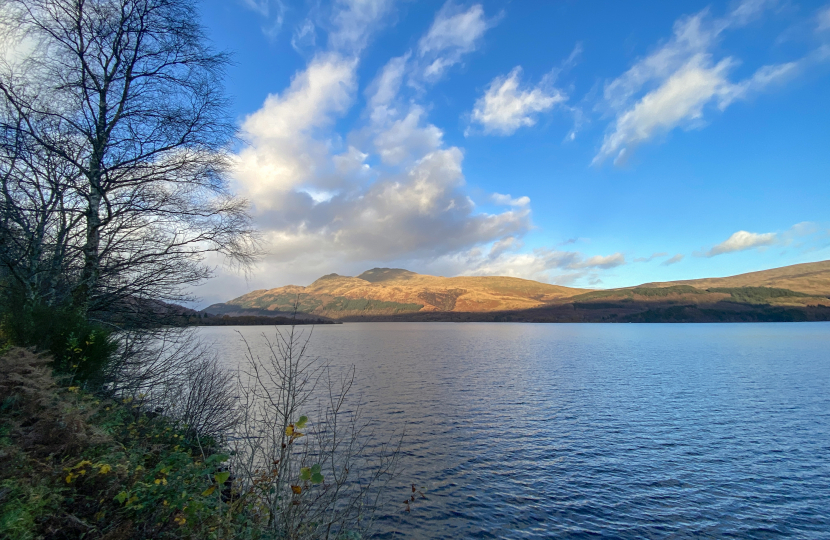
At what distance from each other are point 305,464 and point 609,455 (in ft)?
43.5

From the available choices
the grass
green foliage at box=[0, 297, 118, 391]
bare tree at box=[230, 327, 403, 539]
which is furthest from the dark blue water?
green foliage at box=[0, 297, 118, 391]

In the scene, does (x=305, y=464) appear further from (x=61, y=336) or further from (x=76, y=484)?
(x=76, y=484)

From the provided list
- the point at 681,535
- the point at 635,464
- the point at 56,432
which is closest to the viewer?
the point at 56,432

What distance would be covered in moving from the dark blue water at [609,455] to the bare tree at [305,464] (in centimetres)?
143

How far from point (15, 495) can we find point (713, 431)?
88.5ft

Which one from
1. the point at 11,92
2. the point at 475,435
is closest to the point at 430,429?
the point at 475,435

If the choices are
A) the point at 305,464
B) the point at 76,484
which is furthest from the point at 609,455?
the point at 76,484

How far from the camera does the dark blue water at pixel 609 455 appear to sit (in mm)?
11836

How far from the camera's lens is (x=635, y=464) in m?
16.1

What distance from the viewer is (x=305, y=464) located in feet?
43.4

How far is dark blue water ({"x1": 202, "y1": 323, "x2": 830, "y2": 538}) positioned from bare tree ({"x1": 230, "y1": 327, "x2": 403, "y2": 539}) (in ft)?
4.68

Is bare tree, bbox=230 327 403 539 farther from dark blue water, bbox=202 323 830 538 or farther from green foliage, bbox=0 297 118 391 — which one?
green foliage, bbox=0 297 118 391

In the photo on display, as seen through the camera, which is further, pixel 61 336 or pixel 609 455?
pixel 609 455

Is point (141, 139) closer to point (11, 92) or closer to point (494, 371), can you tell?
point (11, 92)
